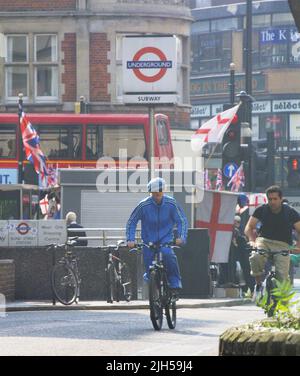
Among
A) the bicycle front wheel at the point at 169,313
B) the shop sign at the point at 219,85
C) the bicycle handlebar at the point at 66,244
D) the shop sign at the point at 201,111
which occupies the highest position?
the shop sign at the point at 219,85

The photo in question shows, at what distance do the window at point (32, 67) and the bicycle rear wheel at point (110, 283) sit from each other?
2468cm

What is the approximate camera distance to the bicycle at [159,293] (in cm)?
1591

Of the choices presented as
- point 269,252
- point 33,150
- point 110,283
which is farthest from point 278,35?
point 269,252

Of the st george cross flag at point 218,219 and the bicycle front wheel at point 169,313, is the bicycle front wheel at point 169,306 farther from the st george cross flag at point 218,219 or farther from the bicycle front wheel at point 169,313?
the st george cross flag at point 218,219

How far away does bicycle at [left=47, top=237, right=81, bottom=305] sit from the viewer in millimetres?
22562

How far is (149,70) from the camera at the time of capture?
72.6ft

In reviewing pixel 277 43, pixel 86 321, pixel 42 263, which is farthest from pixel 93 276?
pixel 277 43

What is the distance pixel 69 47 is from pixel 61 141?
577 cm

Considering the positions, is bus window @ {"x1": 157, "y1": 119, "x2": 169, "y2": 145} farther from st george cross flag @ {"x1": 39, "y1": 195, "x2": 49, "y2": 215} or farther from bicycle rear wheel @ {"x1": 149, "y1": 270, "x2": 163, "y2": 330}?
bicycle rear wheel @ {"x1": 149, "y1": 270, "x2": 163, "y2": 330}

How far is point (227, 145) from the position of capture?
106ft

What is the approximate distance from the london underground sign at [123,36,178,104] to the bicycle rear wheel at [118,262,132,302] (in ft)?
10.7

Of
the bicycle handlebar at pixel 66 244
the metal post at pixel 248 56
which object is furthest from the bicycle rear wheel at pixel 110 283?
the metal post at pixel 248 56

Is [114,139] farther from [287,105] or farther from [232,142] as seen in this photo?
[287,105]
